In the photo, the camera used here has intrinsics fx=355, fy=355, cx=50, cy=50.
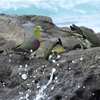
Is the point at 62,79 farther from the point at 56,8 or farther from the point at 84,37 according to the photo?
the point at 56,8

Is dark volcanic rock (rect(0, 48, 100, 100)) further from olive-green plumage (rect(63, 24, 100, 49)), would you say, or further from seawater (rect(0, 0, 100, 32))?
seawater (rect(0, 0, 100, 32))

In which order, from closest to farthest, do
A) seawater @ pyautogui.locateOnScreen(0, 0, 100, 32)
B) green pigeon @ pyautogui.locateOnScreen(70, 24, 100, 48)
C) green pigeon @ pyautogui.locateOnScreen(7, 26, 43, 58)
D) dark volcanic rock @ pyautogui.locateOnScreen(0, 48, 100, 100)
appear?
dark volcanic rock @ pyautogui.locateOnScreen(0, 48, 100, 100)
green pigeon @ pyautogui.locateOnScreen(70, 24, 100, 48)
green pigeon @ pyautogui.locateOnScreen(7, 26, 43, 58)
seawater @ pyautogui.locateOnScreen(0, 0, 100, 32)

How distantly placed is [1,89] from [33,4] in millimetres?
26472

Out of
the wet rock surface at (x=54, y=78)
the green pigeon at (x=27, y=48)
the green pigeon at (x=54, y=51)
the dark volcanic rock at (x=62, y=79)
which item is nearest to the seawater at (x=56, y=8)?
the green pigeon at (x=27, y=48)

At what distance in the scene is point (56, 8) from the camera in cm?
3038

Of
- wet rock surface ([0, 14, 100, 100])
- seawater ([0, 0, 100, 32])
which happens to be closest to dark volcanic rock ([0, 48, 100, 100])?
wet rock surface ([0, 14, 100, 100])

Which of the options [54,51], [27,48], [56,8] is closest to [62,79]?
[54,51]

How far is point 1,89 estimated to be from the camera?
446cm

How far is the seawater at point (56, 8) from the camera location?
2805 cm

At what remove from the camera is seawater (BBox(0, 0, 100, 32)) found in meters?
28.0

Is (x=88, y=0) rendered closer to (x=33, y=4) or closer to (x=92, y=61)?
(x=33, y=4)

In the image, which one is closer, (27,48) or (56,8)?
(27,48)

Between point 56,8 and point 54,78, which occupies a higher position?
point 54,78

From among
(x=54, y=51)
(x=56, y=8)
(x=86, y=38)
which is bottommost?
(x=56, y=8)
